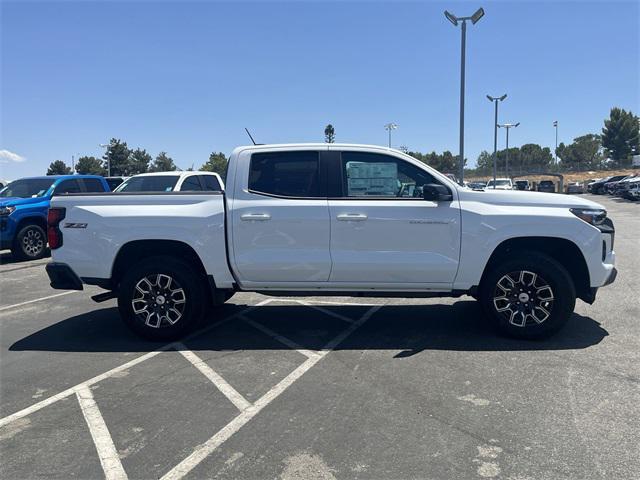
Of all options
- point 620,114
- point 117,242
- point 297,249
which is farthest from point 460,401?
point 620,114

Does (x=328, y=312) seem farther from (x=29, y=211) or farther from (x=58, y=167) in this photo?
(x=58, y=167)

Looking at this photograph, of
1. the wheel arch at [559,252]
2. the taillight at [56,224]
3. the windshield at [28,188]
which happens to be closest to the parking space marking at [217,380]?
the taillight at [56,224]

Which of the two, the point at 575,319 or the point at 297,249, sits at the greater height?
the point at 297,249

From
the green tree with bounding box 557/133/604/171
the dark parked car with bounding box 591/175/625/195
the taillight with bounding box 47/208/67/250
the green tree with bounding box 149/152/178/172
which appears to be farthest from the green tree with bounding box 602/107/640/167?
the taillight with bounding box 47/208/67/250

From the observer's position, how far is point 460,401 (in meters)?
3.94

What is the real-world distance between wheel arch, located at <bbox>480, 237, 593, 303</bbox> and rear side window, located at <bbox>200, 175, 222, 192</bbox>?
28.9 ft

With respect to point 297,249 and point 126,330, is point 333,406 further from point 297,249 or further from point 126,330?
point 126,330

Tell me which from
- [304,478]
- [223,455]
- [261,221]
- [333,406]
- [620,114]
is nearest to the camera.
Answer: [304,478]

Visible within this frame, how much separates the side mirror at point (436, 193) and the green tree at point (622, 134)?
296ft

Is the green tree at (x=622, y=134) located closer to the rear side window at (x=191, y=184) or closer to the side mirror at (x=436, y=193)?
the rear side window at (x=191, y=184)

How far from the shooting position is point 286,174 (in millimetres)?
5508

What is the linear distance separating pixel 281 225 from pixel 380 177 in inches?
46.8

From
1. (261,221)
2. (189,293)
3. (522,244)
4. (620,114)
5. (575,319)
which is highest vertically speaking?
(620,114)

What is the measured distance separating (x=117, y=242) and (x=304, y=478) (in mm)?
3484
